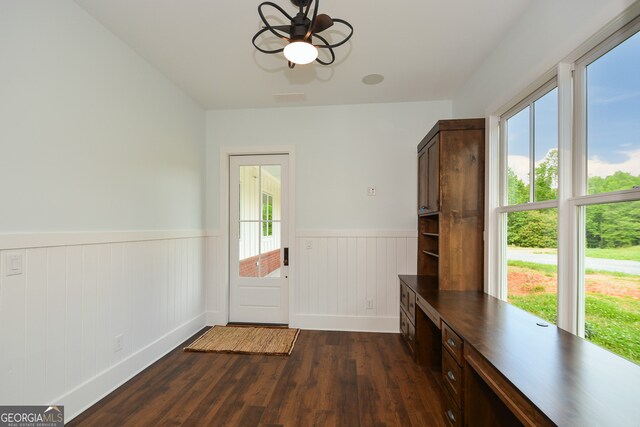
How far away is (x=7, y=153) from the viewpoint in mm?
1517

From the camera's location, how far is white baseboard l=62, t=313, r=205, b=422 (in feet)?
6.12

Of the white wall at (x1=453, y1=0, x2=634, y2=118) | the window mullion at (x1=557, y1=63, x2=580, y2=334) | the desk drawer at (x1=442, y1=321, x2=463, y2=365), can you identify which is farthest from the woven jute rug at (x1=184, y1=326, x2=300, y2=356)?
the white wall at (x1=453, y1=0, x2=634, y2=118)

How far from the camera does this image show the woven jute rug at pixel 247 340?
2855mm

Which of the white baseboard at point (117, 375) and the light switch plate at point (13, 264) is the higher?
the light switch plate at point (13, 264)

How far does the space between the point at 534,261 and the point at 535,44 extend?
4.87 ft

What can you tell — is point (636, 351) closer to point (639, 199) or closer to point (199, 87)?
point (639, 199)

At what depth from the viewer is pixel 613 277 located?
1354 millimetres

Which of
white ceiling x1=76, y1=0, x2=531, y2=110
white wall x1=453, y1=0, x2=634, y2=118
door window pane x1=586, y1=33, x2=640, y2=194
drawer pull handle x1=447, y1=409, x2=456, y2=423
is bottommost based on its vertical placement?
drawer pull handle x1=447, y1=409, x2=456, y2=423

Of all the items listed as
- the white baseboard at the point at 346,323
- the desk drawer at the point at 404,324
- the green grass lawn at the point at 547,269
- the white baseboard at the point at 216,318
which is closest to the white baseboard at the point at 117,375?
the white baseboard at the point at 216,318

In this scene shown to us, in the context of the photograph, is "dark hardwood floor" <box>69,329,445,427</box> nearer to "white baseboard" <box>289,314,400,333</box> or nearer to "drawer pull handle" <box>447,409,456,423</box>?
"drawer pull handle" <box>447,409,456,423</box>

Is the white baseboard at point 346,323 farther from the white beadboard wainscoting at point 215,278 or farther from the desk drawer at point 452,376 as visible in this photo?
the desk drawer at point 452,376

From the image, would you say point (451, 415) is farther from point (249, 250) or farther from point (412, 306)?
point (249, 250)

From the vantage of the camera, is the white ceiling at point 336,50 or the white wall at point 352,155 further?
the white wall at point 352,155

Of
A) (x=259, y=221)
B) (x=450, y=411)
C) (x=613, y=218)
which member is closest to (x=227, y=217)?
(x=259, y=221)
